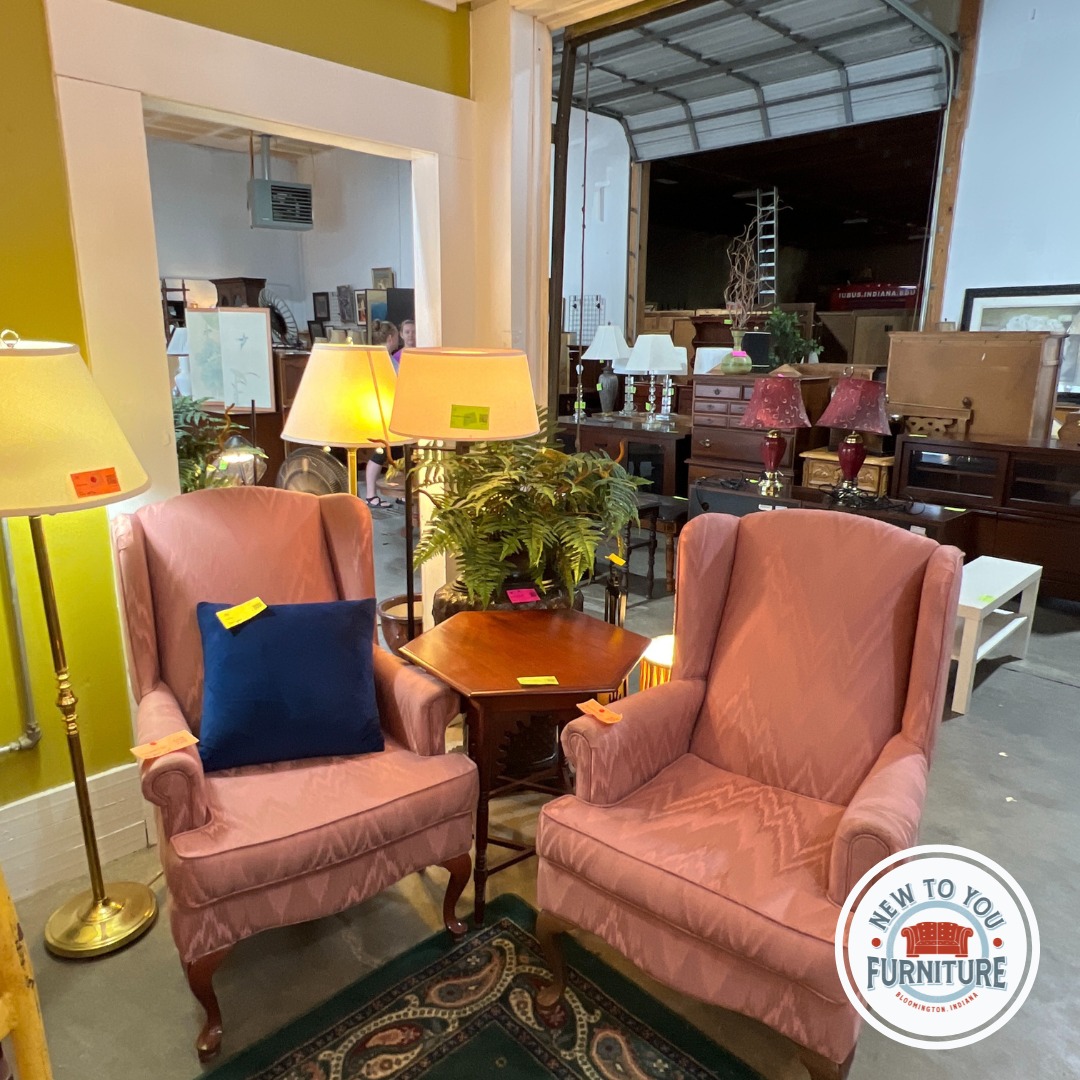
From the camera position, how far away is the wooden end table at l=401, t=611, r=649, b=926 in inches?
71.1

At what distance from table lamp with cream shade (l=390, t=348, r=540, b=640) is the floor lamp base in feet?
4.36

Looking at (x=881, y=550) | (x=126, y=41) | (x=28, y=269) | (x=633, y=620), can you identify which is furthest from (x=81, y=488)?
(x=633, y=620)

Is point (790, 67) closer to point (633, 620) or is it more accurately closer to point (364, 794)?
point (633, 620)

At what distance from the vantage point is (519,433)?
6.63 ft

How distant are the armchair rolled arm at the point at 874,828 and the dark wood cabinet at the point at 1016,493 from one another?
3.07m

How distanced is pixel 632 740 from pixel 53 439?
4.23 feet

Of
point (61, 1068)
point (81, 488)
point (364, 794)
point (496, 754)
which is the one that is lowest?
point (61, 1068)

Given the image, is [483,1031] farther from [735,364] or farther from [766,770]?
[735,364]

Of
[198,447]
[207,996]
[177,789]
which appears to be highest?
[198,447]

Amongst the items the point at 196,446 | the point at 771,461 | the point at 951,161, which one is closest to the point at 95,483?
the point at 196,446

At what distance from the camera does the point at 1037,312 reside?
5.18 meters

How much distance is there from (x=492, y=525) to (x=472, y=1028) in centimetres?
123

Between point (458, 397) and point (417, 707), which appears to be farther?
point (458, 397)

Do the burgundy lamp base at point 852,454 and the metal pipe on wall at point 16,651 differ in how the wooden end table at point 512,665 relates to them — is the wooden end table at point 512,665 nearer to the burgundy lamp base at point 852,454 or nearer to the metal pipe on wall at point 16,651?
the metal pipe on wall at point 16,651
